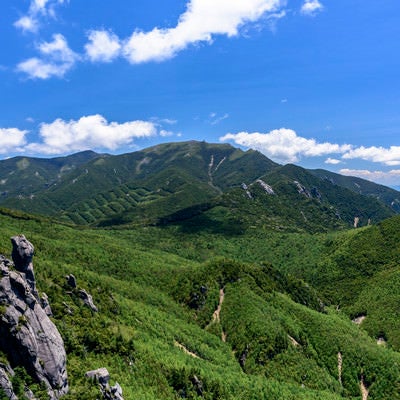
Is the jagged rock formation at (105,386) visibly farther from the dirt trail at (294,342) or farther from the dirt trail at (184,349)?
the dirt trail at (294,342)

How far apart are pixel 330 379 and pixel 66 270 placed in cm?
14099

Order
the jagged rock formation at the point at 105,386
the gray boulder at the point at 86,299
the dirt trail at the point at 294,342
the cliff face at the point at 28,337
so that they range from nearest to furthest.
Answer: the cliff face at the point at 28,337, the jagged rock formation at the point at 105,386, the gray boulder at the point at 86,299, the dirt trail at the point at 294,342

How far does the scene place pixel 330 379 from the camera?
555 feet

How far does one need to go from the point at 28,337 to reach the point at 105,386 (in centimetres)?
2275

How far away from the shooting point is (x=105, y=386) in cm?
8150

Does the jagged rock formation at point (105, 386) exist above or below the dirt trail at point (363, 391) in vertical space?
above

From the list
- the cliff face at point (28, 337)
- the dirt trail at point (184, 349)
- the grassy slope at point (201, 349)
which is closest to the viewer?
the cliff face at point (28, 337)

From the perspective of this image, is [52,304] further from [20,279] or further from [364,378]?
[364,378]

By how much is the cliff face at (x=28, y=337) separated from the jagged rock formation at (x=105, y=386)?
7.18 metres

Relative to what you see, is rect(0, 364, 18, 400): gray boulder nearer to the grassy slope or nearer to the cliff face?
the cliff face

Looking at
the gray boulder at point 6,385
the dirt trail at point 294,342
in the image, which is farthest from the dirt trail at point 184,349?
the gray boulder at point 6,385

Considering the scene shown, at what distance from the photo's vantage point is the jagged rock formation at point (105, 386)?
3152 inches

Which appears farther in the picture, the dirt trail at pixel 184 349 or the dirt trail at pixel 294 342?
the dirt trail at pixel 294 342

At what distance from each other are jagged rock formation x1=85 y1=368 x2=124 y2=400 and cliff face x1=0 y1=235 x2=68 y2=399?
718cm
